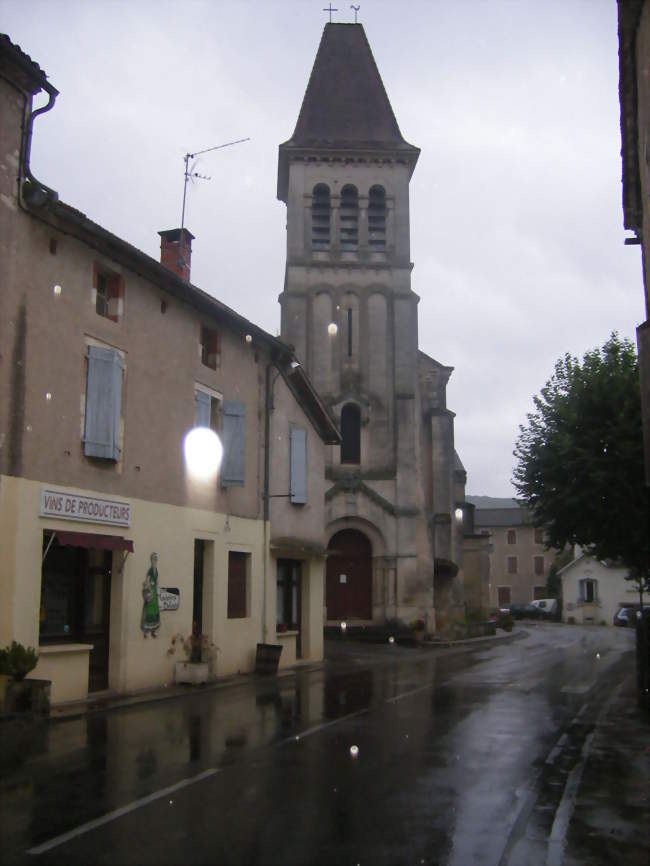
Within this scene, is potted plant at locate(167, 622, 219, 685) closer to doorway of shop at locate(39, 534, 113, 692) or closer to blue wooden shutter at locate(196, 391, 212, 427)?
doorway of shop at locate(39, 534, 113, 692)

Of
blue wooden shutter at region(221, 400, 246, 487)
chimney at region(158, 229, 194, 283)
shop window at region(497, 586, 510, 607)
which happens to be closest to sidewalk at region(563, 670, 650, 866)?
blue wooden shutter at region(221, 400, 246, 487)

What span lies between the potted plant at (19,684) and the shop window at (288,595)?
421 inches

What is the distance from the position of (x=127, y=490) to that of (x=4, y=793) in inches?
358

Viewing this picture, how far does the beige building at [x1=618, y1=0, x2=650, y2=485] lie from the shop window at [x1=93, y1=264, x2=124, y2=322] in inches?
361

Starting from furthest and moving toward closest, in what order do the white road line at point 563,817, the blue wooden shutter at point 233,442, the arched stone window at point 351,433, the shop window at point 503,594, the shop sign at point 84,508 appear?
the shop window at point 503,594, the arched stone window at point 351,433, the blue wooden shutter at point 233,442, the shop sign at point 84,508, the white road line at point 563,817

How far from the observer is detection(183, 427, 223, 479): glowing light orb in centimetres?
1881

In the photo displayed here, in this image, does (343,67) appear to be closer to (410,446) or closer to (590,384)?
(410,446)

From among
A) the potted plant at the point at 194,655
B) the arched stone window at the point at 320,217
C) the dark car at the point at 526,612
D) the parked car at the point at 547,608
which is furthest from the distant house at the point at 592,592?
the potted plant at the point at 194,655

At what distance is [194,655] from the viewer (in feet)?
59.5

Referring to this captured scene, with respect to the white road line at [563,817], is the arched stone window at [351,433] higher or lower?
higher

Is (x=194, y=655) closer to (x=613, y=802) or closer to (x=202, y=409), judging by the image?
(x=202, y=409)

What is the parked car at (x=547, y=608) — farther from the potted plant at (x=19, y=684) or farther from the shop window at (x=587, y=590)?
the potted plant at (x=19, y=684)

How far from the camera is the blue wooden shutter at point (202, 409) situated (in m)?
19.2

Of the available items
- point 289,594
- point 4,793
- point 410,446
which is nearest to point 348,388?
point 410,446
